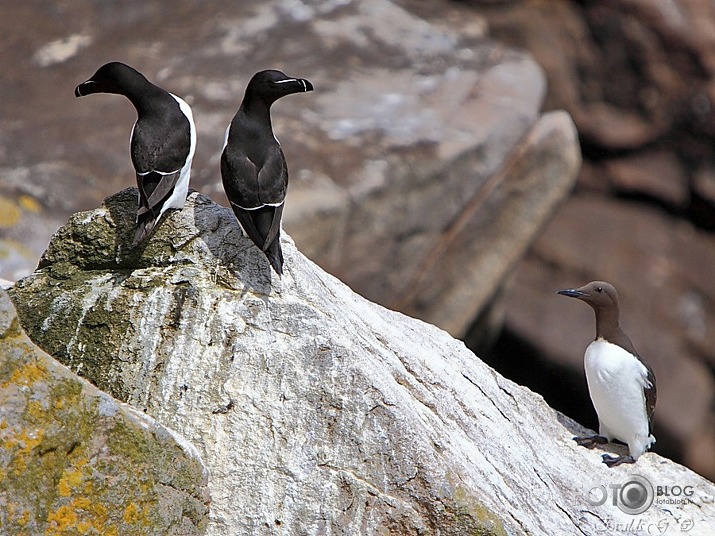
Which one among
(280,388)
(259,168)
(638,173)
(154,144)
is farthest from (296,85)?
(638,173)

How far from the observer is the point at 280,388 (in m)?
4.09

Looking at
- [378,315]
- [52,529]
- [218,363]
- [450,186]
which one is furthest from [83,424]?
[450,186]

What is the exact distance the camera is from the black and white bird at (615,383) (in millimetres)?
5762

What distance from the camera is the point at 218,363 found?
416cm

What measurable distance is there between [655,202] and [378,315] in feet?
33.8

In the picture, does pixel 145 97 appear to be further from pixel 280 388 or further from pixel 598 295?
pixel 598 295

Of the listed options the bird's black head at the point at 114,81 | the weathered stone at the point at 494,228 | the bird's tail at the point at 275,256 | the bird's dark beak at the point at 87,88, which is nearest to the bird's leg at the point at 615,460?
the bird's tail at the point at 275,256

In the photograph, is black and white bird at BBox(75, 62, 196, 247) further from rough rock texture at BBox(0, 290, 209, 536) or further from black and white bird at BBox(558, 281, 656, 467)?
black and white bird at BBox(558, 281, 656, 467)

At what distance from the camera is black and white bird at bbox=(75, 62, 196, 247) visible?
Answer: 4.38 meters

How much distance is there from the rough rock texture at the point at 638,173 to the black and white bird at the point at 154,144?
8.91 metres

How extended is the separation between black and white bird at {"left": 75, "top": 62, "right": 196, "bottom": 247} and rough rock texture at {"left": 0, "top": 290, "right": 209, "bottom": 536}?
3.21 ft

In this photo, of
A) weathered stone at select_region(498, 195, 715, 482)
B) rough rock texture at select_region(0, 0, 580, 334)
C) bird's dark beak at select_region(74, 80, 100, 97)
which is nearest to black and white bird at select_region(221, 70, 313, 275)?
bird's dark beak at select_region(74, 80, 100, 97)

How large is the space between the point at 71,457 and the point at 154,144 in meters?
1.66

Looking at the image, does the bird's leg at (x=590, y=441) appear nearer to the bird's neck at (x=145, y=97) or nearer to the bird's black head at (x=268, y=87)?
the bird's black head at (x=268, y=87)
